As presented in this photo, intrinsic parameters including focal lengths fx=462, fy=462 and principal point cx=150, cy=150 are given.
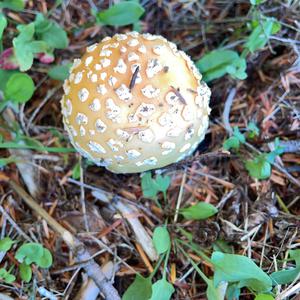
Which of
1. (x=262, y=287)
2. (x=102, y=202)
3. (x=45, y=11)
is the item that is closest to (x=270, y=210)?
(x=262, y=287)

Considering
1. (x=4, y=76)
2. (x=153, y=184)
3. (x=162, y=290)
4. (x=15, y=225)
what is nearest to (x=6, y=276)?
(x=15, y=225)

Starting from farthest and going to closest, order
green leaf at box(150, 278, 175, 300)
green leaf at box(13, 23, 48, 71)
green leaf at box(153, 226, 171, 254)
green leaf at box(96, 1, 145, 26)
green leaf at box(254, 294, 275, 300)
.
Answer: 1. green leaf at box(96, 1, 145, 26)
2. green leaf at box(13, 23, 48, 71)
3. green leaf at box(153, 226, 171, 254)
4. green leaf at box(150, 278, 175, 300)
5. green leaf at box(254, 294, 275, 300)

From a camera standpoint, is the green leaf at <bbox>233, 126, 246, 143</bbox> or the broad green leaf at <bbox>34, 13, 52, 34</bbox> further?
the broad green leaf at <bbox>34, 13, 52, 34</bbox>

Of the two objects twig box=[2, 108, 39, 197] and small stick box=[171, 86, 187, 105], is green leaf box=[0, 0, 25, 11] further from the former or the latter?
small stick box=[171, 86, 187, 105]

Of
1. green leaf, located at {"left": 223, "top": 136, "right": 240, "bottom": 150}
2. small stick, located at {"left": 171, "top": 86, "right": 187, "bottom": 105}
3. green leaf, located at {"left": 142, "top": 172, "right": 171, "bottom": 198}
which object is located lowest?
green leaf, located at {"left": 142, "top": 172, "right": 171, "bottom": 198}

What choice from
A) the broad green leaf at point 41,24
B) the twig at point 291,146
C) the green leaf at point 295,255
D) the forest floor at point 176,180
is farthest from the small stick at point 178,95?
the broad green leaf at point 41,24

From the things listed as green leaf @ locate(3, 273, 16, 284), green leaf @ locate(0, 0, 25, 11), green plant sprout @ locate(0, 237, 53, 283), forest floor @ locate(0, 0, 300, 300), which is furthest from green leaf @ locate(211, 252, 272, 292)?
green leaf @ locate(0, 0, 25, 11)

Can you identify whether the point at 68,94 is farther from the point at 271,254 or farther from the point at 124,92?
the point at 271,254

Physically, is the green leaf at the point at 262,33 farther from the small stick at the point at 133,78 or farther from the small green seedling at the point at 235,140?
the small stick at the point at 133,78
